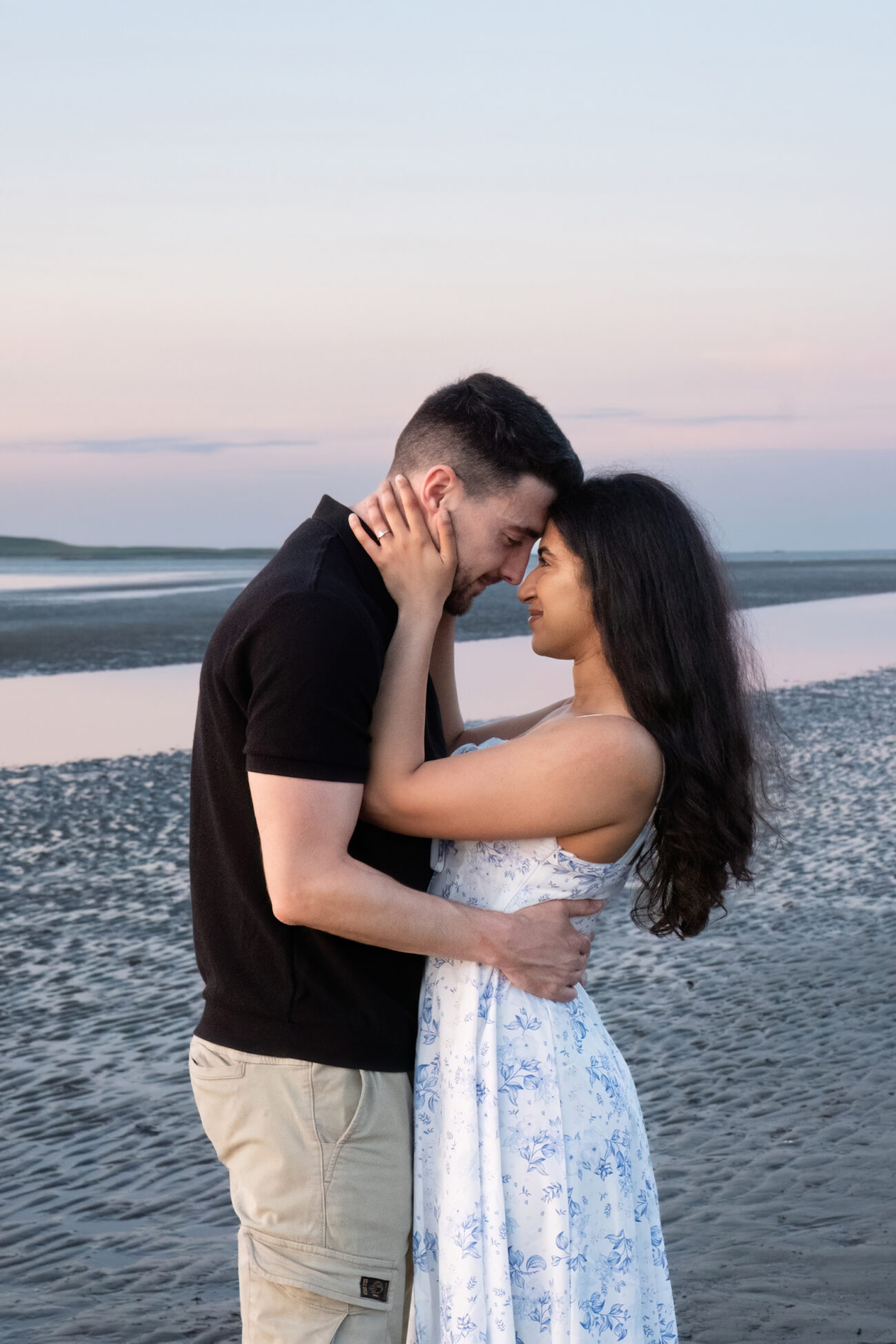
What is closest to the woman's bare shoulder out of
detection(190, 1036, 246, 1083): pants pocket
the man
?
the man

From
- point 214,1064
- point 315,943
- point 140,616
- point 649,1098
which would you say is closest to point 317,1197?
point 214,1064

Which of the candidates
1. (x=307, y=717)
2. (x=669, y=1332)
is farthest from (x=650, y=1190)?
(x=307, y=717)

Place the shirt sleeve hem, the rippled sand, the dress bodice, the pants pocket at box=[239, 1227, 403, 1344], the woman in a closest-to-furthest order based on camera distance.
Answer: the shirt sleeve hem < the pants pocket at box=[239, 1227, 403, 1344] < the woman < the dress bodice < the rippled sand

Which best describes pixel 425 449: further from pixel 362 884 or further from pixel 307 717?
pixel 362 884

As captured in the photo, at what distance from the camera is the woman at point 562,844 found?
282 cm

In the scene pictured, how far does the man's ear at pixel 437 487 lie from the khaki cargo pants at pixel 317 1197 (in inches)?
Result: 49.4

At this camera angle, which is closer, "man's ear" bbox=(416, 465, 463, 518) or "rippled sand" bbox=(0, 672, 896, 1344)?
"man's ear" bbox=(416, 465, 463, 518)

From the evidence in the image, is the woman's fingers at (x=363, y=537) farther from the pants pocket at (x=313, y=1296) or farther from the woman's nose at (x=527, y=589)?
the pants pocket at (x=313, y=1296)

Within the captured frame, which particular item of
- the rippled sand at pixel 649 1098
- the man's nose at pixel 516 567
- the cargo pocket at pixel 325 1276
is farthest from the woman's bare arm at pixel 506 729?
the rippled sand at pixel 649 1098

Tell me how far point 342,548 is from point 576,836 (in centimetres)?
84

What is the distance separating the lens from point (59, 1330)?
15.2 feet

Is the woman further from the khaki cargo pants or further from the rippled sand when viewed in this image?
the rippled sand

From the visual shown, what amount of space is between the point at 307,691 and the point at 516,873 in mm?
766

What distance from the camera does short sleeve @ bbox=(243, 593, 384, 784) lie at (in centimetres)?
259
